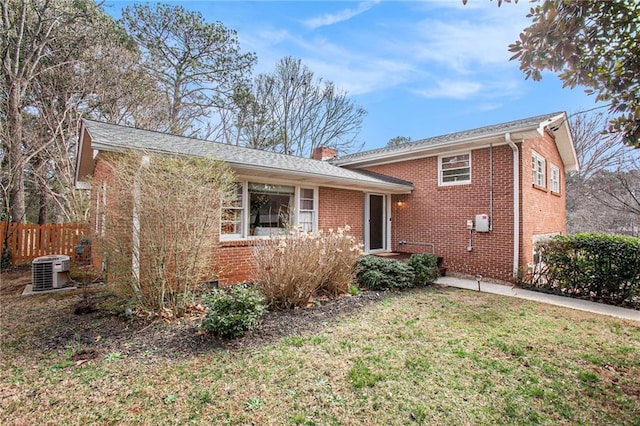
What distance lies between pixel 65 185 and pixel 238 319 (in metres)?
13.1

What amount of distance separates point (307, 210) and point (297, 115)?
1522 cm

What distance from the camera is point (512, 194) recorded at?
815 centimetres

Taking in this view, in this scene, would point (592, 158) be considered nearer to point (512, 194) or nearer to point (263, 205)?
point (512, 194)

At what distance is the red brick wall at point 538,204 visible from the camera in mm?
8172

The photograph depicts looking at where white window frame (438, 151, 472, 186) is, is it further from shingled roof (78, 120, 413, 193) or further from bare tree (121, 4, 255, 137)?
bare tree (121, 4, 255, 137)

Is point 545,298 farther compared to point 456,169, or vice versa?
point 456,169

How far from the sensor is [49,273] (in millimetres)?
6789

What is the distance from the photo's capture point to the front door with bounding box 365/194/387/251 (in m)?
10.8

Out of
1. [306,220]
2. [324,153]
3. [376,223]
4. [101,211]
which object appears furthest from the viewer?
[324,153]

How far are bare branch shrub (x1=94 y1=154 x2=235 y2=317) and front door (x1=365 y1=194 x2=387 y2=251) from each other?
682 cm

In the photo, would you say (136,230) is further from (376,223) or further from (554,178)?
(554,178)

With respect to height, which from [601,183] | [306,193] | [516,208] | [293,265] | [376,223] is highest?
[601,183]

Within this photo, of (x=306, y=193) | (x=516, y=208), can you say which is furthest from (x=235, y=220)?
(x=516, y=208)

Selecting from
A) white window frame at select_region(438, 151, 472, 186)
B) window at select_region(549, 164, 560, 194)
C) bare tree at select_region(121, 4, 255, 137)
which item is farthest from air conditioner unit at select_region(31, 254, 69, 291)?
window at select_region(549, 164, 560, 194)
